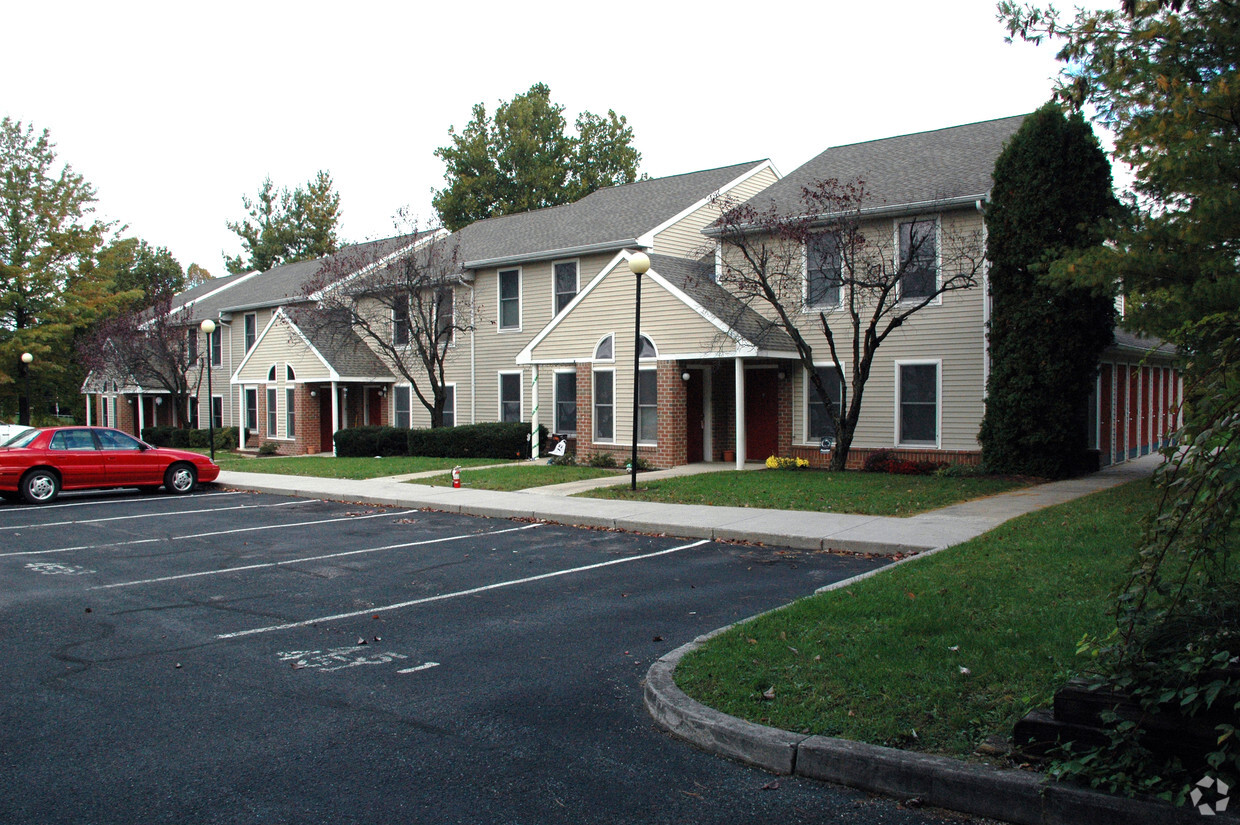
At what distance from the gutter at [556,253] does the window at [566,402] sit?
351 centimetres

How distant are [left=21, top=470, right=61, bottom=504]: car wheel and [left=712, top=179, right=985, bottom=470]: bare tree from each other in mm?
14097

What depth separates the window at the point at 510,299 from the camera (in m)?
28.0

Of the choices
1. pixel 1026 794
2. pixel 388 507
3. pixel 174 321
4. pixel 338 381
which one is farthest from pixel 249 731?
pixel 174 321

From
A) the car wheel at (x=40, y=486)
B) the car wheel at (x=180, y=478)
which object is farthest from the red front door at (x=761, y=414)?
the car wheel at (x=40, y=486)

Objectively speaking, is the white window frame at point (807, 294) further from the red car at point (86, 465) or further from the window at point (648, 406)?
the red car at point (86, 465)

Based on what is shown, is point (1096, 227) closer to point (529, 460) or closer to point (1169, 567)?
point (1169, 567)

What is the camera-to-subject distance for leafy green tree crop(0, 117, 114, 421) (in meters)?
34.2

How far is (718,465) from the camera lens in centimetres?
2170

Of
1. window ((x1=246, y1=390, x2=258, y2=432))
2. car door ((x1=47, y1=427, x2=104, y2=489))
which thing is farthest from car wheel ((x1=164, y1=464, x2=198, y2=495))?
window ((x1=246, y1=390, x2=258, y2=432))

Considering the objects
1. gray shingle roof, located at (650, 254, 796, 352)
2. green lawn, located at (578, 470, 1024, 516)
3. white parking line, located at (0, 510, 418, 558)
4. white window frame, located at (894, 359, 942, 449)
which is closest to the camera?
white parking line, located at (0, 510, 418, 558)

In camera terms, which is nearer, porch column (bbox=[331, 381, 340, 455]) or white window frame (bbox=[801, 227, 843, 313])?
white window frame (bbox=[801, 227, 843, 313])

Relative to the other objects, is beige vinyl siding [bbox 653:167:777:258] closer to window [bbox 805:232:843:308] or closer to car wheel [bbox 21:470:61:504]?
window [bbox 805:232:843:308]

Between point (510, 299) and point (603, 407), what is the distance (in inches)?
279

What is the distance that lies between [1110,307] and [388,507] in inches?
570
